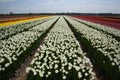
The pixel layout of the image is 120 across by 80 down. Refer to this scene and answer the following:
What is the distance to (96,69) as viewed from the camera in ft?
28.4

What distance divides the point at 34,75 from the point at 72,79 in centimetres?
125

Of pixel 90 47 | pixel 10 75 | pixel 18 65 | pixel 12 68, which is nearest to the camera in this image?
pixel 10 75

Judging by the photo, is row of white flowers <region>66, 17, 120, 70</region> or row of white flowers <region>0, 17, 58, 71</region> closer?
row of white flowers <region>0, 17, 58, 71</region>

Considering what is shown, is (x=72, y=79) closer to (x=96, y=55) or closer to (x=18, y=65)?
(x=18, y=65)

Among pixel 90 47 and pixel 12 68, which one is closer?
pixel 12 68

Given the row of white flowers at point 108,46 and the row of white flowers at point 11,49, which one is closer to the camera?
the row of white flowers at point 11,49

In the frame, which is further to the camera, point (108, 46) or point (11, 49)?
point (108, 46)

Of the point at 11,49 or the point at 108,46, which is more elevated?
the point at 11,49

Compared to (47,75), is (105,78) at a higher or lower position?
lower

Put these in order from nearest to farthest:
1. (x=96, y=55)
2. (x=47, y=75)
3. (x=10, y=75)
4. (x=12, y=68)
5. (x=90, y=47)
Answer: (x=47, y=75), (x=10, y=75), (x=12, y=68), (x=96, y=55), (x=90, y=47)

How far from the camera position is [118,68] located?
7570mm

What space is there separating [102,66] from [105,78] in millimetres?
884

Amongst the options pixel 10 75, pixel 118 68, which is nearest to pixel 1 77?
pixel 10 75

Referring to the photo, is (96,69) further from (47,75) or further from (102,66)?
(47,75)
